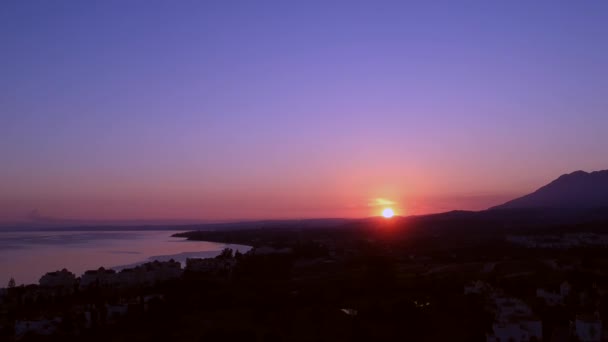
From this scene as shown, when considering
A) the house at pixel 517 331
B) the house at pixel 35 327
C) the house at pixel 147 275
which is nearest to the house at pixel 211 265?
the house at pixel 147 275

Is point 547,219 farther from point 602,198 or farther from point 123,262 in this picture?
point 123,262

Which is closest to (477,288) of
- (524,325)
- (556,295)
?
(556,295)

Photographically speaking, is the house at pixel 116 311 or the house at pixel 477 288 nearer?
the house at pixel 477 288

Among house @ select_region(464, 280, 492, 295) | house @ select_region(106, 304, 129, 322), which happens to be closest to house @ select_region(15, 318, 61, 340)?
house @ select_region(106, 304, 129, 322)

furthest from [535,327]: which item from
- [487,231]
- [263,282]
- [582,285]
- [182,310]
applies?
[487,231]

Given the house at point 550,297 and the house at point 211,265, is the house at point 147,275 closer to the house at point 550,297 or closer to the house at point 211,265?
the house at point 211,265

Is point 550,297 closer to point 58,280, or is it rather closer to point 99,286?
point 99,286
